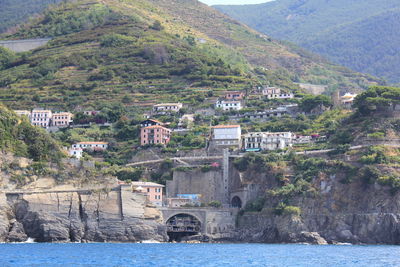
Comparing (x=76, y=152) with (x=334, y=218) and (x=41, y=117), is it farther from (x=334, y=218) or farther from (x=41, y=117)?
(x=334, y=218)

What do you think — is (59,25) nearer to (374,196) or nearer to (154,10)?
(154,10)

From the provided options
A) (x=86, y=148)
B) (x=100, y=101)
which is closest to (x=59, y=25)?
(x=100, y=101)

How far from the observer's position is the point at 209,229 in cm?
9269

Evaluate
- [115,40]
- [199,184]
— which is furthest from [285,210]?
[115,40]

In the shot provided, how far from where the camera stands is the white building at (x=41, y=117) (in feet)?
392

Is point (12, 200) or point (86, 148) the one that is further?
point (86, 148)

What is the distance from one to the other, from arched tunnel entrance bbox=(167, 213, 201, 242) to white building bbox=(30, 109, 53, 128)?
33.4 m

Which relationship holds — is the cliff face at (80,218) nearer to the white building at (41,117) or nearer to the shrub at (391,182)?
the shrub at (391,182)

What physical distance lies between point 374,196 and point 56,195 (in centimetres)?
3238

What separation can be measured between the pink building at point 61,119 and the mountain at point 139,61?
5967 mm

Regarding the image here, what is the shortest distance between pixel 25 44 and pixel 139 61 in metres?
31.1

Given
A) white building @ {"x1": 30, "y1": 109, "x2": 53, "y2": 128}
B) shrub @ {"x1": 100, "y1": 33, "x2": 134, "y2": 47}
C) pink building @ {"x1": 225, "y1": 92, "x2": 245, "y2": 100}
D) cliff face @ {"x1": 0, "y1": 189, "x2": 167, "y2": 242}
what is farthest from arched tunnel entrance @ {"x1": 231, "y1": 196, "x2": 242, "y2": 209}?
shrub @ {"x1": 100, "y1": 33, "x2": 134, "y2": 47}

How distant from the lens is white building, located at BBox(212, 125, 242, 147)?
10575cm

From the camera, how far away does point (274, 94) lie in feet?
419
